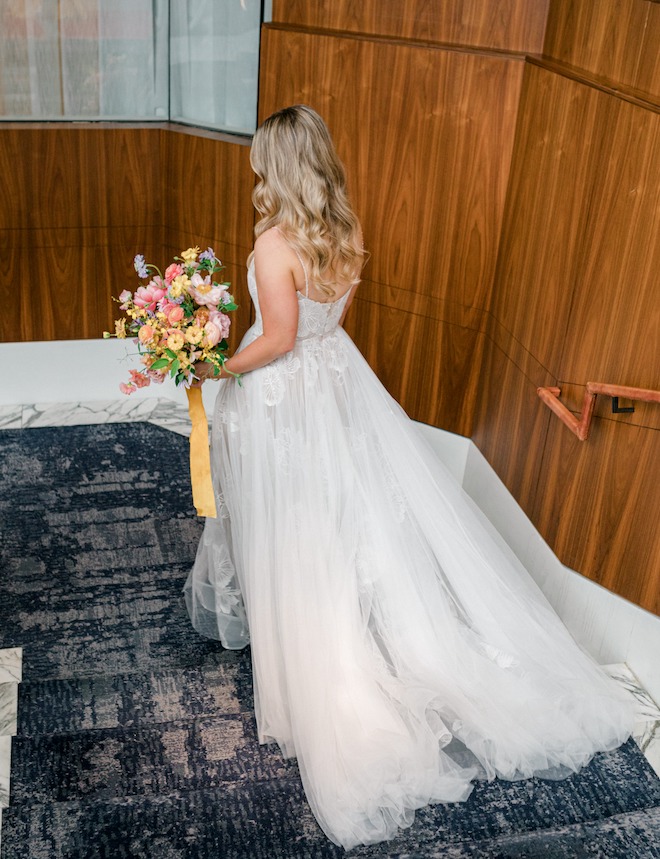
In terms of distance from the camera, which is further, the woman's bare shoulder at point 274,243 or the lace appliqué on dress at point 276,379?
the lace appliqué on dress at point 276,379

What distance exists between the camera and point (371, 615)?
345 centimetres

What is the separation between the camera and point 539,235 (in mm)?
4258

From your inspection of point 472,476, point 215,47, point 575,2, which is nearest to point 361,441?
point 472,476

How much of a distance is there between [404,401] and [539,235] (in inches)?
51.6

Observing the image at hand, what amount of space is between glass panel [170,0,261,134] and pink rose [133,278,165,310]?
7.26 ft

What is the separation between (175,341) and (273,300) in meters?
0.37

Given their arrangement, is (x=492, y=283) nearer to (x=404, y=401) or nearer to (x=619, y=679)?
(x=404, y=401)

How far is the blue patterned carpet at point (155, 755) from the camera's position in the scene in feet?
9.48

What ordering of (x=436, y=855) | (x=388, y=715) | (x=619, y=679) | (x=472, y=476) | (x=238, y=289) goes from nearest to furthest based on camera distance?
(x=436, y=855) < (x=388, y=715) < (x=619, y=679) < (x=472, y=476) < (x=238, y=289)

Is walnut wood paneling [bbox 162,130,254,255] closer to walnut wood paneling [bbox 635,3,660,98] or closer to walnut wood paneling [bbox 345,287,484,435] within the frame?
walnut wood paneling [bbox 345,287,484,435]

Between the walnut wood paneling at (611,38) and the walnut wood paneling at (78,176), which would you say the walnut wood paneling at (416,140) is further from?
the walnut wood paneling at (78,176)

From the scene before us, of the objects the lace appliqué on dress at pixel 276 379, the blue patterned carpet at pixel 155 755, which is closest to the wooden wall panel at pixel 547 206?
the lace appliqué on dress at pixel 276 379

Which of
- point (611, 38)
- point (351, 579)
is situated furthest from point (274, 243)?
point (611, 38)

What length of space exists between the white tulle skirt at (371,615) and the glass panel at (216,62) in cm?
226
